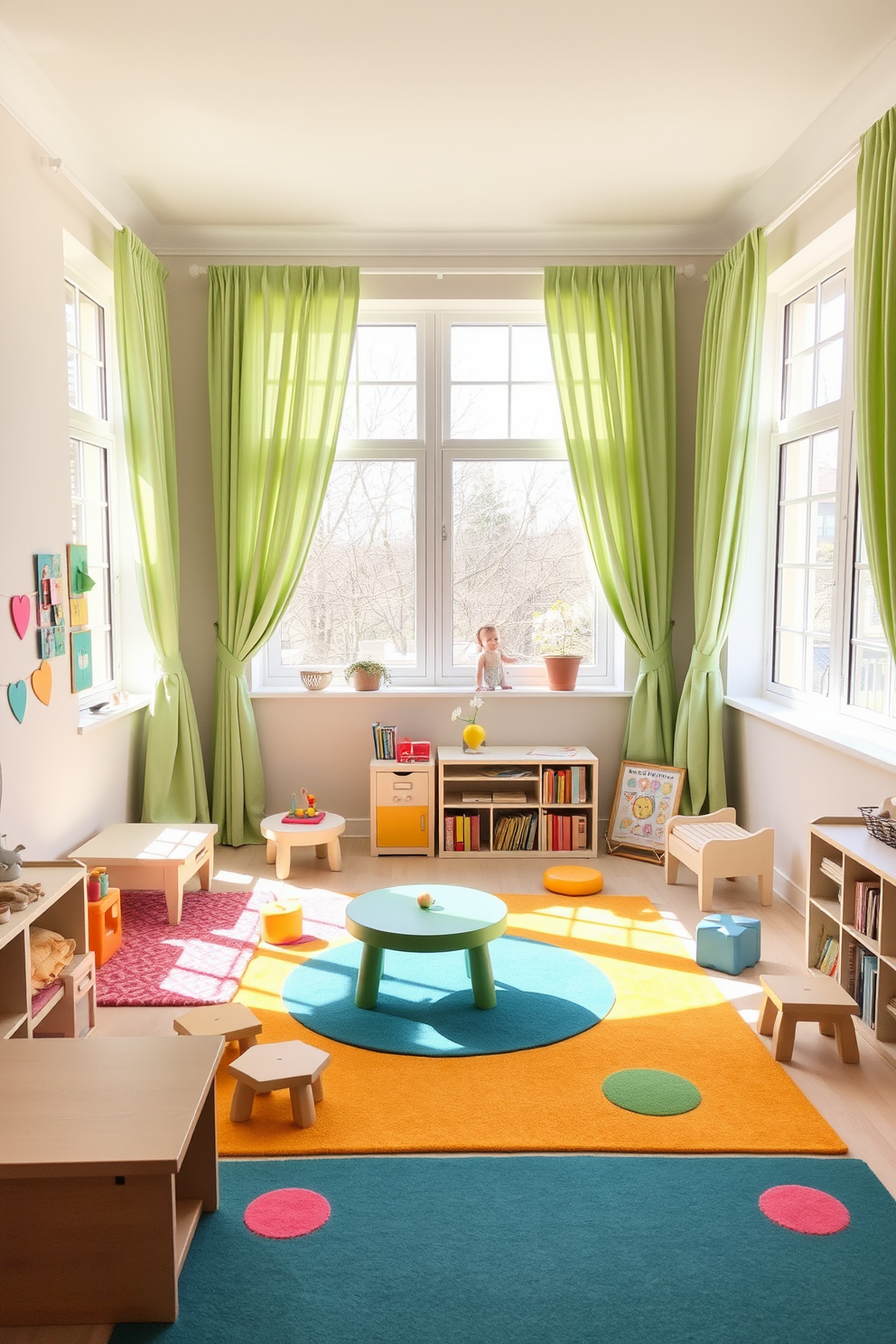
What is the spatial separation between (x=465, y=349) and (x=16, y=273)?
249cm

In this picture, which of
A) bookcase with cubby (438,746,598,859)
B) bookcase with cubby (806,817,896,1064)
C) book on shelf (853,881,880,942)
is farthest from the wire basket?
bookcase with cubby (438,746,598,859)

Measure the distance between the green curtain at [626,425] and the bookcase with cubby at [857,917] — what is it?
181 cm

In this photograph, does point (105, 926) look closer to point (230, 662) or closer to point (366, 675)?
point (230, 662)

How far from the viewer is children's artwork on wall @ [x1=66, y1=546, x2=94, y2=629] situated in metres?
3.89

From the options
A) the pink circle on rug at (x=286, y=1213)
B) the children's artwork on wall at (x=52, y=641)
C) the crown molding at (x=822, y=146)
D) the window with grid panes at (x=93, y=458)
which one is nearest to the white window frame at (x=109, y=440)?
the window with grid panes at (x=93, y=458)

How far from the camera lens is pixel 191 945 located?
3.70 meters

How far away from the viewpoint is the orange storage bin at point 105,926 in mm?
3502

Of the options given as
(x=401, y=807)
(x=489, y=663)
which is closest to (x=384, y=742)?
(x=401, y=807)

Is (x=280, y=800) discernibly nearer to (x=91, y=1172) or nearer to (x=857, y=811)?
(x=857, y=811)

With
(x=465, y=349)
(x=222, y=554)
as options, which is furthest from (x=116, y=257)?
(x=465, y=349)

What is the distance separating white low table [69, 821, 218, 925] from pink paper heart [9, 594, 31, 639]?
0.93 meters

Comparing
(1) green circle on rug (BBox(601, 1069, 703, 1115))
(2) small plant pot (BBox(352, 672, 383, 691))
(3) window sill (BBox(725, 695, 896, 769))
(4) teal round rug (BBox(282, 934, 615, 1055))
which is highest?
(2) small plant pot (BBox(352, 672, 383, 691))

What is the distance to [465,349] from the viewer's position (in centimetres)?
532

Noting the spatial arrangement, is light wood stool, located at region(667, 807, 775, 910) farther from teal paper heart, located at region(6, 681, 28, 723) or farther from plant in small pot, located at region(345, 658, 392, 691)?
teal paper heart, located at region(6, 681, 28, 723)
